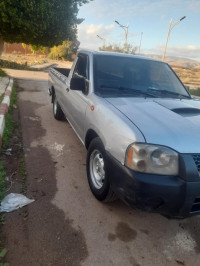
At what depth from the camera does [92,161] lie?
10.3ft

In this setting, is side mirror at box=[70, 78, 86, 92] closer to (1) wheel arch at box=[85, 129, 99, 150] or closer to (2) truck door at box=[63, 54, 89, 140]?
(2) truck door at box=[63, 54, 89, 140]

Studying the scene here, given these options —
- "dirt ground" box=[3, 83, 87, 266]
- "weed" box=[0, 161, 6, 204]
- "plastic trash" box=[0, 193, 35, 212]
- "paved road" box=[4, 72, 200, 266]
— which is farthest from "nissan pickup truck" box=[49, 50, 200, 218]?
"weed" box=[0, 161, 6, 204]

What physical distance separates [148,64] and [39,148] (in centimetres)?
267

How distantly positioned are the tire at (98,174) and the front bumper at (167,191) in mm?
575

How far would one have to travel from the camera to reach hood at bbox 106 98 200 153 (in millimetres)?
2031

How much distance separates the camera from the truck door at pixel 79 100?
3.44m

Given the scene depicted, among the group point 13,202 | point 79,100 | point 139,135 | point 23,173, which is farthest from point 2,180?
point 139,135

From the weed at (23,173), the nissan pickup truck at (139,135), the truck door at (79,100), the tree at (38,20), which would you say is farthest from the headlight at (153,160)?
the tree at (38,20)

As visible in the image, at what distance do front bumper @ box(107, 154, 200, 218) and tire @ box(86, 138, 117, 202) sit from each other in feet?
1.89

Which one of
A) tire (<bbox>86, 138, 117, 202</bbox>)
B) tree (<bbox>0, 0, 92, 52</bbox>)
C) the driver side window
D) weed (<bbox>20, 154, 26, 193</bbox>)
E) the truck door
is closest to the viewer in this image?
tire (<bbox>86, 138, 117, 202</bbox>)

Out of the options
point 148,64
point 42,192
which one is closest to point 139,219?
point 42,192

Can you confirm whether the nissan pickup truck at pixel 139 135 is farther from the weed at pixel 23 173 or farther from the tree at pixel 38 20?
the tree at pixel 38 20

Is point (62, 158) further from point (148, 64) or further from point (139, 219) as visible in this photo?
point (148, 64)

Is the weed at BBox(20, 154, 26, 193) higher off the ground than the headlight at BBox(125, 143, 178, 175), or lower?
lower
